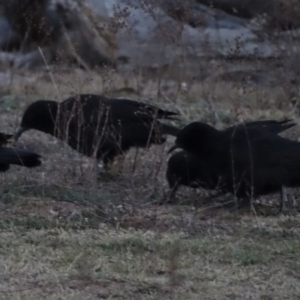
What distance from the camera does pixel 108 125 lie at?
27.1ft

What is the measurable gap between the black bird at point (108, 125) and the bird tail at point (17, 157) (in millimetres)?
703

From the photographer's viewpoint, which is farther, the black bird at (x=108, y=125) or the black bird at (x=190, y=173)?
the black bird at (x=108, y=125)

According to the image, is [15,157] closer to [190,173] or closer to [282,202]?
[190,173]

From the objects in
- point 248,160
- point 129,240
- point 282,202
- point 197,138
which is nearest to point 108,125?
point 197,138

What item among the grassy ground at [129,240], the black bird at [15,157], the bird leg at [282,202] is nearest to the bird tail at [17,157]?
the black bird at [15,157]

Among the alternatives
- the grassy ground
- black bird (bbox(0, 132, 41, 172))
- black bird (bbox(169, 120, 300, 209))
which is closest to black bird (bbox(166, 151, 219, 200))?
black bird (bbox(169, 120, 300, 209))

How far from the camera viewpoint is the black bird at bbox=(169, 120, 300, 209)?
22.7ft

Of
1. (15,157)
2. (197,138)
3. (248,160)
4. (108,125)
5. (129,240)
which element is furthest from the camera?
(108,125)

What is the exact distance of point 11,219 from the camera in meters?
6.35

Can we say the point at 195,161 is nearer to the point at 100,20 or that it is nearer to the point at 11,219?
the point at 11,219

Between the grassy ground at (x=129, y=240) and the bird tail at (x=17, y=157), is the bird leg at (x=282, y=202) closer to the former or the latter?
the grassy ground at (x=129, y=240)

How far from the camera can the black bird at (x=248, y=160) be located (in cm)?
692

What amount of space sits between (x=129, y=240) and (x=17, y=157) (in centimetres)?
185

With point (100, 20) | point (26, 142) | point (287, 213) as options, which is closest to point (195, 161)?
point (287, 213)
